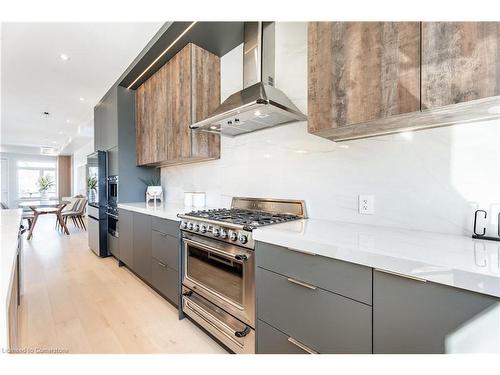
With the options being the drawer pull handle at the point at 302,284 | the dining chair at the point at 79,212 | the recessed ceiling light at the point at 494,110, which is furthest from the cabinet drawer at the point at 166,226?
the dining chair at the point at 79,212

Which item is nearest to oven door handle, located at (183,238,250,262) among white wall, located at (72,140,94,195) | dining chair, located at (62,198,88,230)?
dining chair, located at (62,198,88,230)

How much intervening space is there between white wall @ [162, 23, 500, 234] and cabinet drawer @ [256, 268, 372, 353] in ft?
2.16

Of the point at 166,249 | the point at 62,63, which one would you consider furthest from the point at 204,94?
the point at 62,63

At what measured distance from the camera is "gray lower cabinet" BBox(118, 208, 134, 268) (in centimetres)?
285

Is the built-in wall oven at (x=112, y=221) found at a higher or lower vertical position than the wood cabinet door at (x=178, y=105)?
lower

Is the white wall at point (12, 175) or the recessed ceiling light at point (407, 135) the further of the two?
the white wall at point (12, 175)

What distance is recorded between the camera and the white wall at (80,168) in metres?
8.74

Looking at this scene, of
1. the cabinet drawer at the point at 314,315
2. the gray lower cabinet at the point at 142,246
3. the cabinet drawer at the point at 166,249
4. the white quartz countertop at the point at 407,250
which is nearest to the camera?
the white quartz countertop at the point at 407,250

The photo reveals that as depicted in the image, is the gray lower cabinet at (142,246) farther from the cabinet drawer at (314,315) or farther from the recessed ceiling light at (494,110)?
the recessed ceiling light at (494,110)

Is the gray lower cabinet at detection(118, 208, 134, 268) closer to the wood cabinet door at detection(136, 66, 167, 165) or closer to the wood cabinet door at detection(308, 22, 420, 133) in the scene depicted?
the wood cabinet door at detection(136, 66, 167, 165)

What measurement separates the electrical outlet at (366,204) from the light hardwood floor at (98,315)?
4.48 feet

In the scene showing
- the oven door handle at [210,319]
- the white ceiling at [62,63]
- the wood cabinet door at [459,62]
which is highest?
the white ceiling at [62,63]

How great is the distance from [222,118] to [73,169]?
39.9ft
